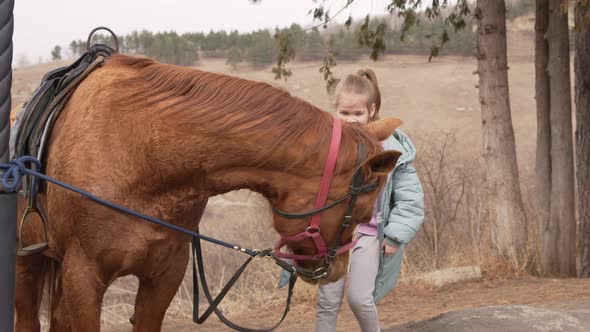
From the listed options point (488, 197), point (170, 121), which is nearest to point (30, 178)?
point (170, 121)

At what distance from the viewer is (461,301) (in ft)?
22.9

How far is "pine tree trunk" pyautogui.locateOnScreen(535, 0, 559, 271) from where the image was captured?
829 cm

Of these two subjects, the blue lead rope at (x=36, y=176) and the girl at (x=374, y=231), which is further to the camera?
the girl at (x=374, y=231)

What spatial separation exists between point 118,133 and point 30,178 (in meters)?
0.45

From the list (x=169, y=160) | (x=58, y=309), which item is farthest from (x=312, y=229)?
(x=58, y=309)

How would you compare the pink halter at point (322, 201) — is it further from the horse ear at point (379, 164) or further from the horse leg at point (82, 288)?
the horse leg at point (82, 288)

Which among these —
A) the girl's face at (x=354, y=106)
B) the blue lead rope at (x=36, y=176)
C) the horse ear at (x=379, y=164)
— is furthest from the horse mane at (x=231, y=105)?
the girl's face at (x=354, y=106)

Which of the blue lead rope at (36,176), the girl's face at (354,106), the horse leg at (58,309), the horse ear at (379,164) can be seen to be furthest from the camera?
the girl's face at (354,106)

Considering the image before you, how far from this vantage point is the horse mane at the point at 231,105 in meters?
2.91

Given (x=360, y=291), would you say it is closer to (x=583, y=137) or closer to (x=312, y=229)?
(x=312, y=229)

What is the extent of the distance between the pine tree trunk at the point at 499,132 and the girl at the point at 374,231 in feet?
13.3

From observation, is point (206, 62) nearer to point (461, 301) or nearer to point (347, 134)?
point (461, 301)

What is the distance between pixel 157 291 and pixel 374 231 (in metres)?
1.19

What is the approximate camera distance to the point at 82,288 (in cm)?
306
